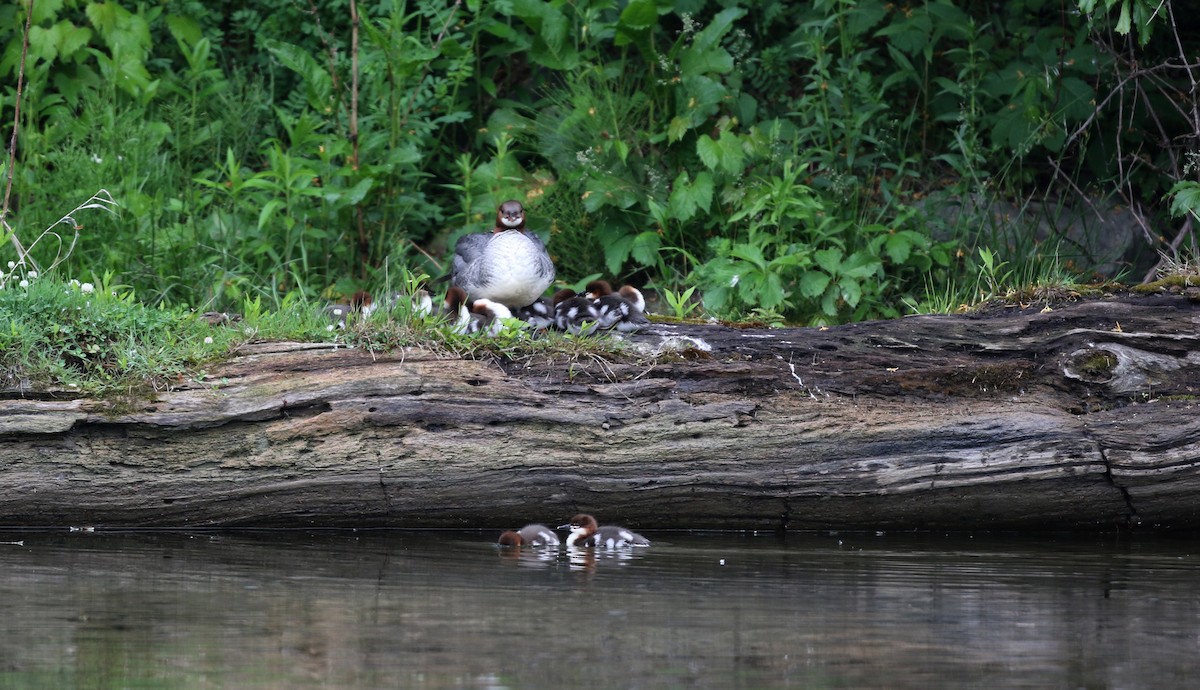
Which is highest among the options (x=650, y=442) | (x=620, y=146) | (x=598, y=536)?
(x=620, y=146)

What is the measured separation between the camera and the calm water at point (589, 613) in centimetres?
396

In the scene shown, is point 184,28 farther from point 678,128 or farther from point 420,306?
point 420,306

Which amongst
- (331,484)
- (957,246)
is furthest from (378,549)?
(957,246)

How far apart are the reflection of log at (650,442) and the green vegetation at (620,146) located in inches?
103

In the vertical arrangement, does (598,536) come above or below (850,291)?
below

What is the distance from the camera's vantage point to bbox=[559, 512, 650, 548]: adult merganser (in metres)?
6.37

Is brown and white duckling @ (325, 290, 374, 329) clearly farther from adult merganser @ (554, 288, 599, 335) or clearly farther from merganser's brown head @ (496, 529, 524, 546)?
merganser's brown head @ (496, 529, 524, 546)

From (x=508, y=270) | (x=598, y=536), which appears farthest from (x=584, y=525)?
(x=508, y=270)

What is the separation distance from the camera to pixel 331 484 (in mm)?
6598

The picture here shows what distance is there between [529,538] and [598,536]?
13.3 inches

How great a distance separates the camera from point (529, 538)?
6.39m

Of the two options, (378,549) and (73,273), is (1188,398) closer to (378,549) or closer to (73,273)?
(378,549)

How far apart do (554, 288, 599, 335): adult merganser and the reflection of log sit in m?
0.52

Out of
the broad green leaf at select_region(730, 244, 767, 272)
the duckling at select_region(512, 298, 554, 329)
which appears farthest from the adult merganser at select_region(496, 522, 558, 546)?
the broad green leaf at select_region(730, 244, 767, 272)
